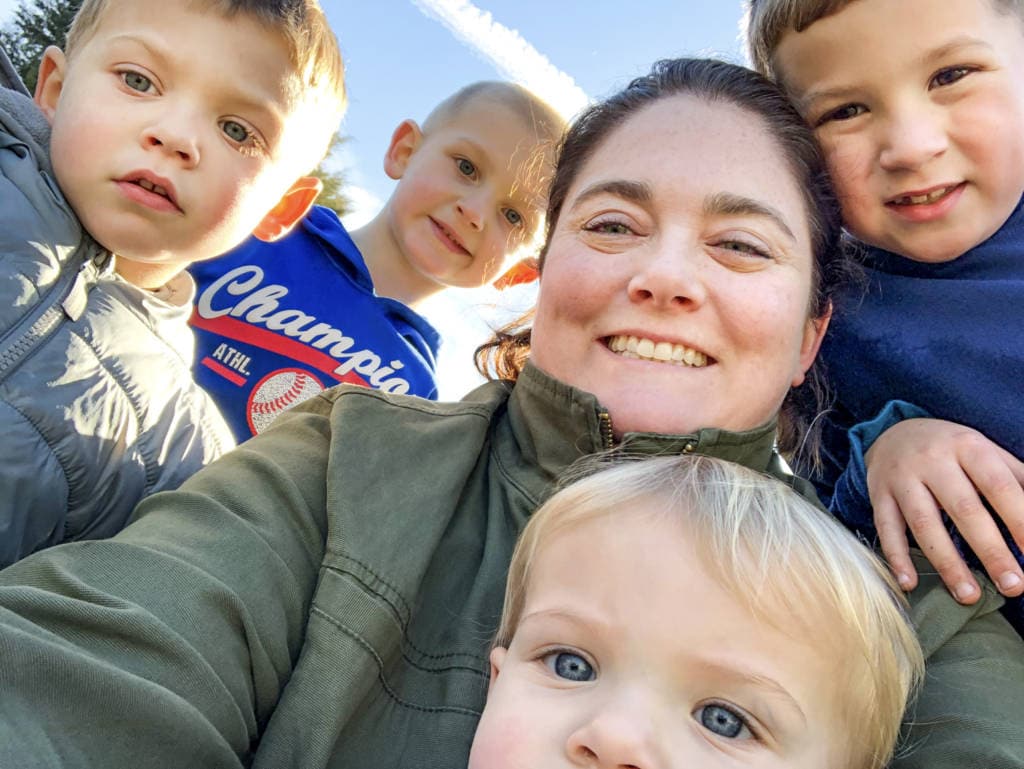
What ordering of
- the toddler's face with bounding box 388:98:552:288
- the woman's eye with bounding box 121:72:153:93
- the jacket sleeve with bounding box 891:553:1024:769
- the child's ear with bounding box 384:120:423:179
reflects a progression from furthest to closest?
the child's ear with bounding box 384:120:423:179 < the toddler's face with bounding box 388:98:552:288 < the woman's eye with bounding box 121:72:153:93 < the jacket sleeve with bounding box 891:553:1024:769

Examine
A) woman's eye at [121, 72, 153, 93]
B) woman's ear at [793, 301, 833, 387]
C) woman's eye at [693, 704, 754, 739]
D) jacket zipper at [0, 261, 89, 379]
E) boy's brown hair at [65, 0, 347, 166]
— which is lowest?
woman's eye at [693, 704, 754, 739]

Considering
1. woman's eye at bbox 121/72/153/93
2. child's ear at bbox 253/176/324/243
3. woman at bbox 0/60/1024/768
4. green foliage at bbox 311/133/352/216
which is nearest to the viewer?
woman at bbox 0/60/1024/768

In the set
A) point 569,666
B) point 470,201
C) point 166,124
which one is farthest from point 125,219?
point 470,201

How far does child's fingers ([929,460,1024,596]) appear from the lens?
5.32 ft

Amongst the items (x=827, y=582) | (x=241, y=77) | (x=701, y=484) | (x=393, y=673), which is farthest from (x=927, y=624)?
(x=241, y=77)

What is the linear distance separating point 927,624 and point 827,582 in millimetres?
380

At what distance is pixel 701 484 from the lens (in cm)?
145

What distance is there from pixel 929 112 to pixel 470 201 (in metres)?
2.26

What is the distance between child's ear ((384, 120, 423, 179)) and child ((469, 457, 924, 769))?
323 centimetres

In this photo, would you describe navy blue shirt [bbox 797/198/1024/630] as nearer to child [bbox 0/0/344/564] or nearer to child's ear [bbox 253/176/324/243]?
child [bbox 0/0/344/564]

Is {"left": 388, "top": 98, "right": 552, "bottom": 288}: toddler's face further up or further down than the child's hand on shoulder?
further up

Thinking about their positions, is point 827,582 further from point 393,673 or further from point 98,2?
point 98,2

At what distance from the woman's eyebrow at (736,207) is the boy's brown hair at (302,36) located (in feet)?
4.03

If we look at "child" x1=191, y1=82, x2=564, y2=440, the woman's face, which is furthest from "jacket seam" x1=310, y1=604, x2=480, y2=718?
"child" x1=191, y1=82, x2=564, y2=440
